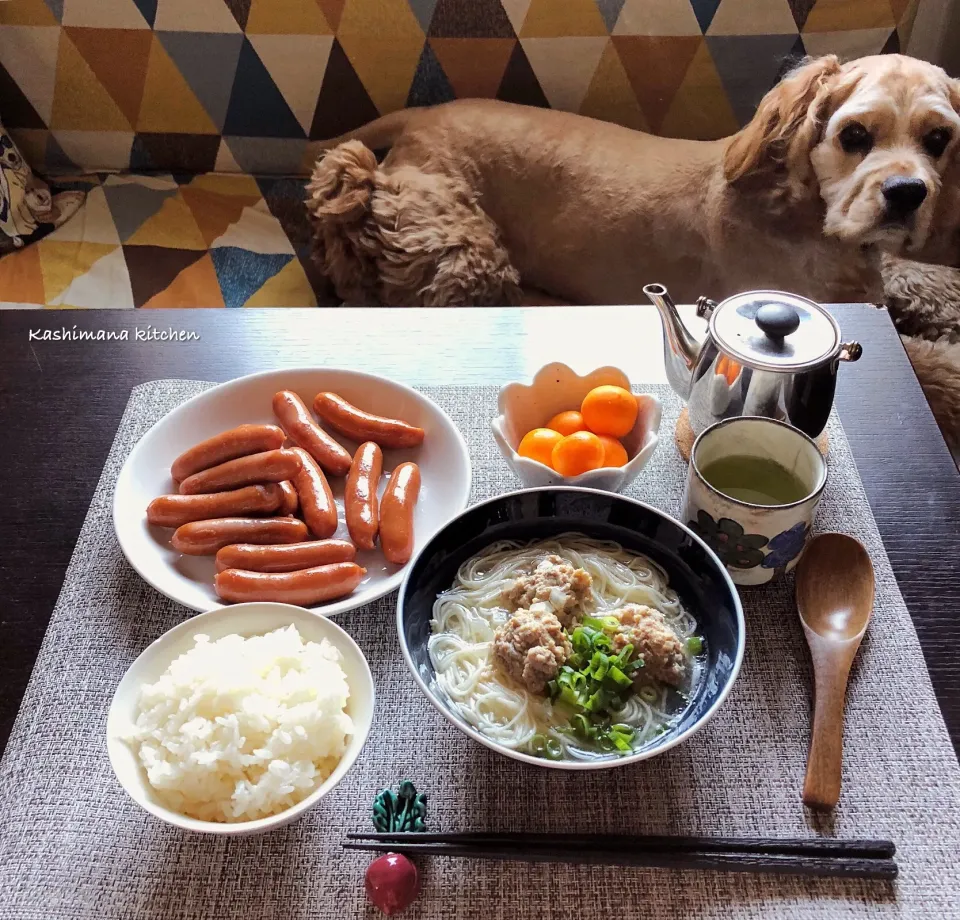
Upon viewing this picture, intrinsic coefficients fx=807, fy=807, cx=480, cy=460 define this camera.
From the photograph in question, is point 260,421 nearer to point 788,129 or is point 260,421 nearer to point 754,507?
point 754,507

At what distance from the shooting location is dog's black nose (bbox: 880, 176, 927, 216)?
61.4 inches

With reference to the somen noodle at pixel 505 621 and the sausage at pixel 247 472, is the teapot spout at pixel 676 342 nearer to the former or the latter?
the somen noodle at pixel 505 621

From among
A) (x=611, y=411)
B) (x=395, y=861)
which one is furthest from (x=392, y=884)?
(x=611, y=411)

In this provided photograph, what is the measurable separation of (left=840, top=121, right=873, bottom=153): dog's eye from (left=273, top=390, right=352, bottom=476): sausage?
1.21 meters

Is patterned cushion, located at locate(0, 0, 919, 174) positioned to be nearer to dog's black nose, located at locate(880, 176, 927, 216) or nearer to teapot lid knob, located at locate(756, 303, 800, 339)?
dog's black nose, located at locate(880, 176, 927, 216)

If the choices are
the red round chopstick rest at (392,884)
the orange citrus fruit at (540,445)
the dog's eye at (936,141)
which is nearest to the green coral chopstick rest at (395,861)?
the red round chopstick rest at (392,884)

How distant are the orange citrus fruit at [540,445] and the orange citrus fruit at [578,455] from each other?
0.07 ft

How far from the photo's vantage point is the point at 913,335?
75.0 inches

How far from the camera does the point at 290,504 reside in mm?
1085

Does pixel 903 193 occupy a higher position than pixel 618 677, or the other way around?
pixel 903 193

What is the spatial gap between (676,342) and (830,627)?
0.42 meters

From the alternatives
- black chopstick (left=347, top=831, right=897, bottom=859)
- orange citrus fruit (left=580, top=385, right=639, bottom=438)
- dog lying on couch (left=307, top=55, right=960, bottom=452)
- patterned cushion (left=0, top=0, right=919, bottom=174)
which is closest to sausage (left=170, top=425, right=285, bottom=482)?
orange citrus fruit (left=580, top=385, right=639, bottom=438)

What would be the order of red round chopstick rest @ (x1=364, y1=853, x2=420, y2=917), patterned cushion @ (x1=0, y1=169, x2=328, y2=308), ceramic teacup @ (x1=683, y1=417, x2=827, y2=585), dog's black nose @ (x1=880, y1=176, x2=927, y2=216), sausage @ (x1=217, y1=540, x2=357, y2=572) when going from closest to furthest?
red round chopstick rest @ (x1=364, y1=853, x2=420, y2=917) → ceramic teacup @ (x1=683, y1=417, x2=827, y2=585) → sausage @ (x1=217, y1=540, x2=357, y2=572) → dog's black nose @ (x1=880, y1=176, x2=927, y2=216) → patterned cushion @ (x1=0, y1=169, x2=328, y2=308)

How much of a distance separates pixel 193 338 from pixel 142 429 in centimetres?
24
